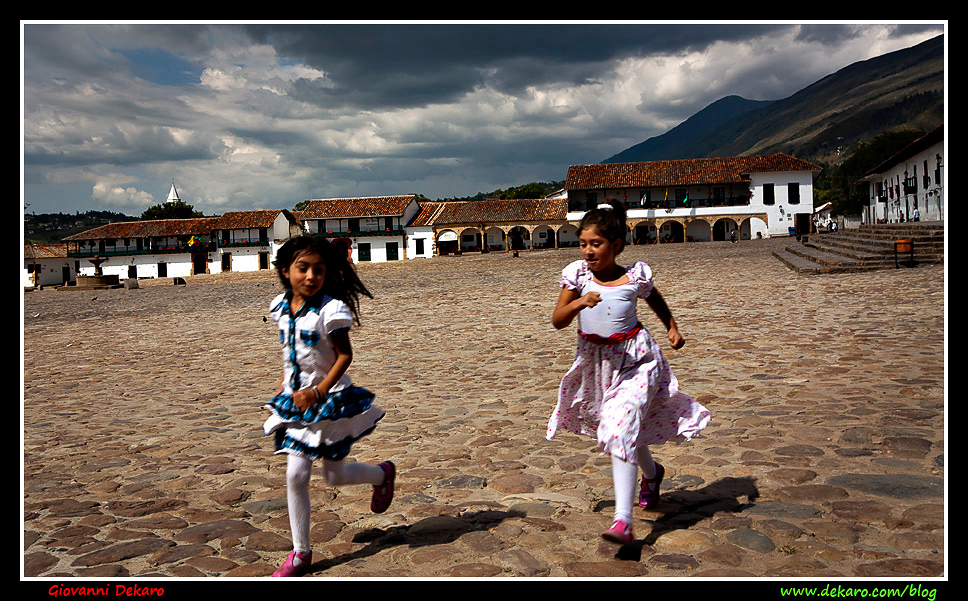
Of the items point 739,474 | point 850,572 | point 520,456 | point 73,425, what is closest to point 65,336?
point 73,425

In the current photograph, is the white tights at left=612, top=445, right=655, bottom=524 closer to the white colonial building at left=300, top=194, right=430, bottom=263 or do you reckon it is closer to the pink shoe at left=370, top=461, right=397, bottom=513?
the pink shoe at left=370, top=461, right=397, bottom=513

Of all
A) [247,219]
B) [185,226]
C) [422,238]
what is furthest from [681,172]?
[185,226]

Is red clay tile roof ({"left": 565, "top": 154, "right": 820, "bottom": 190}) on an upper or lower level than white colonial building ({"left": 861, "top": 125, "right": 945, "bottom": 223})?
upper

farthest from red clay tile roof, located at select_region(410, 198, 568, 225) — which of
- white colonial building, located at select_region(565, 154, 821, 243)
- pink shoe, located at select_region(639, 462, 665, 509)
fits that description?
pink shoe, located at select_region(639, 462, 665, 509)

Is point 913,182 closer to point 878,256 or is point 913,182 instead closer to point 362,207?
point 878,256

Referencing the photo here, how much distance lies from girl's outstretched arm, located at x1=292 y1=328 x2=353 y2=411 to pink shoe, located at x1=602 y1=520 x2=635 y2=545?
3.89 ft

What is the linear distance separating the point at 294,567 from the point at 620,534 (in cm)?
123

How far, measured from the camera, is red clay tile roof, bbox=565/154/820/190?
54812 millimetres

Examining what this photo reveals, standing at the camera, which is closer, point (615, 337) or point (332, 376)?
point (332, 376)

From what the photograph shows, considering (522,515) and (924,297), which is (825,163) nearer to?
(924,297)

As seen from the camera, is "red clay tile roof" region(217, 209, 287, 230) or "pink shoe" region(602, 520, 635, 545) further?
"red clay tile roof" region(217, 209, 287, 230)

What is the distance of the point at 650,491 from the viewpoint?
127 inches

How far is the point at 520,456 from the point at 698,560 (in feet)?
5.35

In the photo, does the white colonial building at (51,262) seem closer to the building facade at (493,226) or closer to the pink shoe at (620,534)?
the building facade at (493,226)
